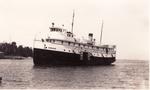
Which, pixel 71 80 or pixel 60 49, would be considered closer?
pixel 71 80

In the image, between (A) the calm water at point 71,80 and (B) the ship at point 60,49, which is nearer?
(A) the calm water at point 71,80

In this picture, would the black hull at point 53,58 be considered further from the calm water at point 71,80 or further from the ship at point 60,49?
the calm water at point 71,80

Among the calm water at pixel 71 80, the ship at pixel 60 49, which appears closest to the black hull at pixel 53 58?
the ship at pixel 60 49

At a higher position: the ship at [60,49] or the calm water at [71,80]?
the ship at [60,49]

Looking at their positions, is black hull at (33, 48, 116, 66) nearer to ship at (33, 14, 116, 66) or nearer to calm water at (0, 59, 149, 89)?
ship at (33, 14, 116, 66)

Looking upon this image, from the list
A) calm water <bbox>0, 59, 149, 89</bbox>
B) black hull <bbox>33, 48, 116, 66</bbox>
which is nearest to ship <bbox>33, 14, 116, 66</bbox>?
black hull <bbox>33, 48, 116, 66</bbox>

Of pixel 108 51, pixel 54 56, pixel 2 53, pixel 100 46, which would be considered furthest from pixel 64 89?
pixel 2 53

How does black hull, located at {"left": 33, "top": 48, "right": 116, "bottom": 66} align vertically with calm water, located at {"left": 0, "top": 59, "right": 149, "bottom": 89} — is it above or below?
above

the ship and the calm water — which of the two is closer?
the calm water

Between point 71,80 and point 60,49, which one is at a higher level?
point 60,49

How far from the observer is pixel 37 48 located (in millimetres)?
22484

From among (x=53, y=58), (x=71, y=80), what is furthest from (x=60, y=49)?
(x=71, y=80)

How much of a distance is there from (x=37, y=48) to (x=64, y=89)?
1160 centimetres

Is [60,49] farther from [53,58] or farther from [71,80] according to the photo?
[71,80]
